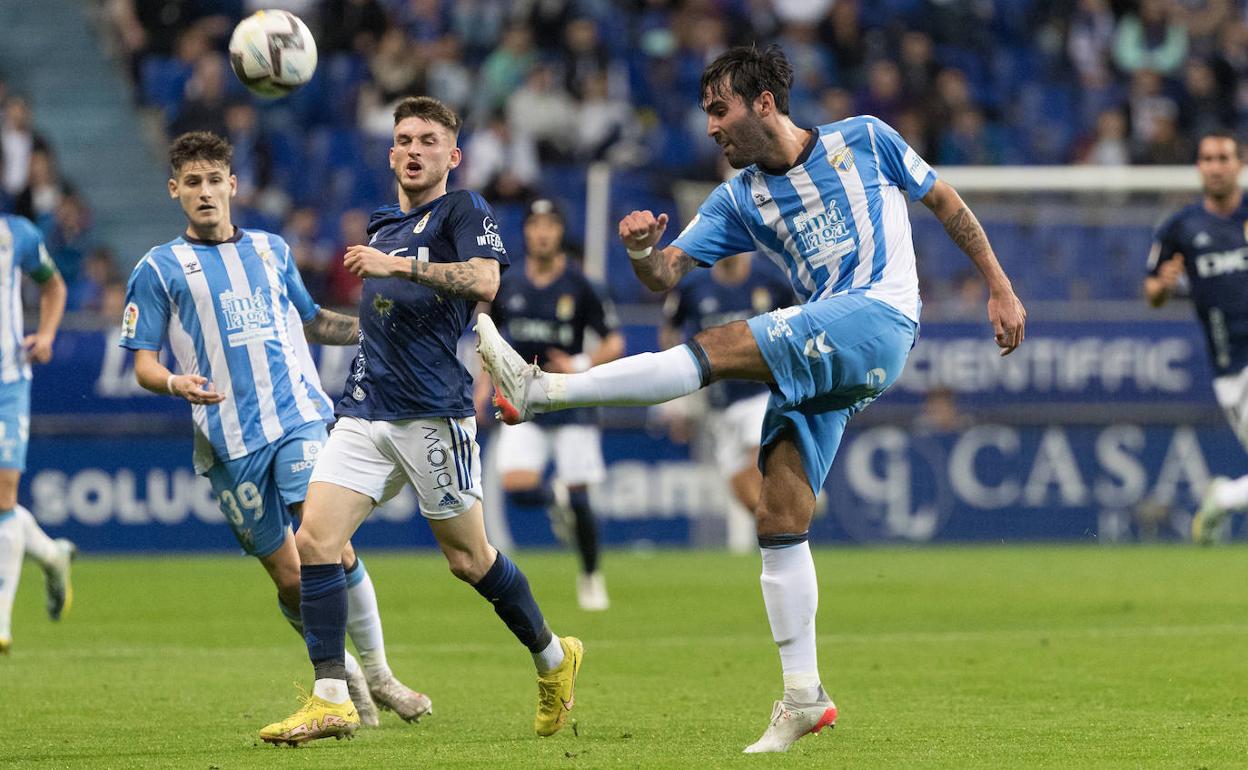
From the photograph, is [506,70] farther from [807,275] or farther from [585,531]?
[807,275]

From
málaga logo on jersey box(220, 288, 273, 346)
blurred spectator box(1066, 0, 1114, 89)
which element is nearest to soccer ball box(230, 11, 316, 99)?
málaga logo on jersey box(220, 288, 273, 346)

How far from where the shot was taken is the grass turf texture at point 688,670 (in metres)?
6.61

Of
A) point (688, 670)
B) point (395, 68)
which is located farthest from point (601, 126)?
point (688, 670)

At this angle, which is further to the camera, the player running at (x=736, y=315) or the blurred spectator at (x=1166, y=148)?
the blurred spectator at (x=1166, y=148)

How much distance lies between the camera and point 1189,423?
1870cm

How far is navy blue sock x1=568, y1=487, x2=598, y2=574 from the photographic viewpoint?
513 inches

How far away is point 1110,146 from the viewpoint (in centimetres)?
2152

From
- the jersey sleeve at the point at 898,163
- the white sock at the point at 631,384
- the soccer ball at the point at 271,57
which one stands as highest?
the soccer ball at the point at 271,57

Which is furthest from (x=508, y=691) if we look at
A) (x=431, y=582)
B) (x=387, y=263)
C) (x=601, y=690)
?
(x=431, y=582)

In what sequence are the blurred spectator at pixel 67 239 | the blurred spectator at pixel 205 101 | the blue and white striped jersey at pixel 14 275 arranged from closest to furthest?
the blue and white striped jersey at pixel 14 275 → the blurred spectator at pixel 67 239 → the blurred spectator at pixel 205 101

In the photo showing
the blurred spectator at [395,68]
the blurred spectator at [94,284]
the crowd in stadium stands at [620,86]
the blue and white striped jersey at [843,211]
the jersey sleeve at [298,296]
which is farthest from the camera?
the blurred spectator at [395,68]

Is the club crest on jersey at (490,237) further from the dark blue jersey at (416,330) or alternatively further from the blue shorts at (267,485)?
the blue shorts at (267,485)

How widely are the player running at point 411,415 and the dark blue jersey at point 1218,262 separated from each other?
6597 millimetres

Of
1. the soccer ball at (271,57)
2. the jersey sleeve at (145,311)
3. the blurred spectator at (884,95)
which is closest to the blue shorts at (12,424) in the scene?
the jersey sleeve at (145,311)
